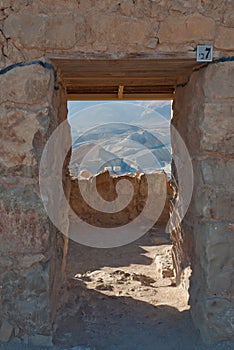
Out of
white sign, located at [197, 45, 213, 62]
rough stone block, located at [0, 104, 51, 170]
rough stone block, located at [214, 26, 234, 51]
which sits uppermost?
rough stone block, located at [214, 26, 234, 51]

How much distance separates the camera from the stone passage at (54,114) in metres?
2.38

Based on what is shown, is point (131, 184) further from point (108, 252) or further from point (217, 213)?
point (217, 213)

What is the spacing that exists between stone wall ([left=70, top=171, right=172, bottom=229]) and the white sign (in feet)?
17.3

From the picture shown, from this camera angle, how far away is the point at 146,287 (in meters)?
3.83

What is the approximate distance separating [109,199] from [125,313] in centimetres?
457

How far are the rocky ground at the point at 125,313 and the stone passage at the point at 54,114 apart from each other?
0.23 m

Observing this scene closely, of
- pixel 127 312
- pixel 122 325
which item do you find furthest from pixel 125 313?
pixel 122 325

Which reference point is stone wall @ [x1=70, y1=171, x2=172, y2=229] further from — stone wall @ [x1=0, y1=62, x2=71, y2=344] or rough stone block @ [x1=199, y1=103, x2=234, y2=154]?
rough stone block @ [x1=199, y1=103, x2=234, y2=154]

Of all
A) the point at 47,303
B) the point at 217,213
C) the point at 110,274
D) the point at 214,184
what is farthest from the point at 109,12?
the point at 110,274

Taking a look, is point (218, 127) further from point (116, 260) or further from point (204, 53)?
point (116, 260)

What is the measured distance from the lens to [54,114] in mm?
2623

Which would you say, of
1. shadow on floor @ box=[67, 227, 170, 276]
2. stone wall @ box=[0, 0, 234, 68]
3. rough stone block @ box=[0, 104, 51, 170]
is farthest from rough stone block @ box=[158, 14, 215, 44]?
shadow on floor @ box=[67, 227, 170, 276]

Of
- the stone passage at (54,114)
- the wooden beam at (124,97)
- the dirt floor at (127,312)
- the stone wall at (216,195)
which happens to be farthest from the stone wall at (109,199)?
the stone wall at (216,195)

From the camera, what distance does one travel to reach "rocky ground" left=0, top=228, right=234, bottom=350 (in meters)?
2.61
